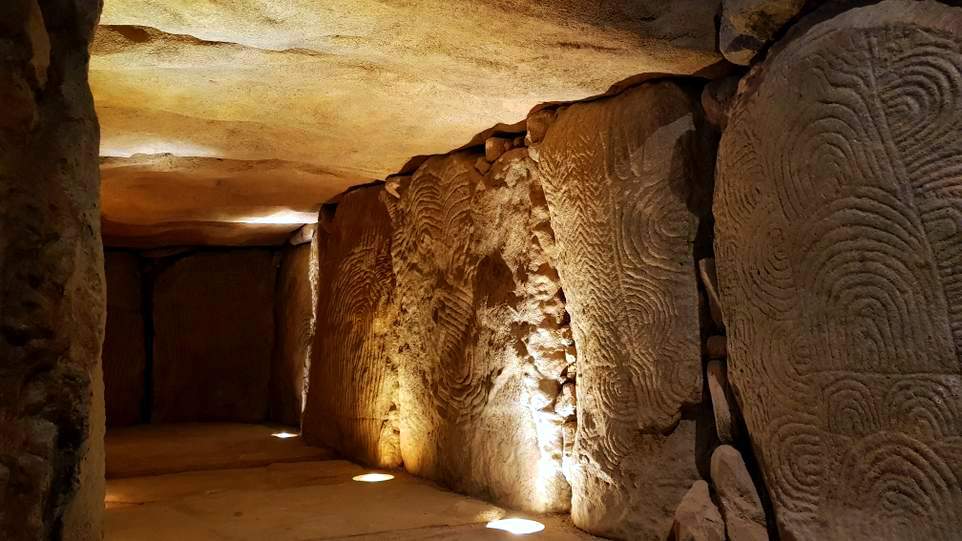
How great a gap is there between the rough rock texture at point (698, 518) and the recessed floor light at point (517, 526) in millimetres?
763

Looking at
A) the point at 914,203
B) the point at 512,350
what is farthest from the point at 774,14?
the point at 512,350

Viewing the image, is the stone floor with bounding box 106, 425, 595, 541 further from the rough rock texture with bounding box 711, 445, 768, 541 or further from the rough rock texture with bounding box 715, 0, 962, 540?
the rough rock texture with bounding box 715, 0, 962, 540

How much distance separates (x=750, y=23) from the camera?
9.39 ft

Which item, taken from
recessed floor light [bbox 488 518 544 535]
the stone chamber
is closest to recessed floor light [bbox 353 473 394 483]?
the stone chamber

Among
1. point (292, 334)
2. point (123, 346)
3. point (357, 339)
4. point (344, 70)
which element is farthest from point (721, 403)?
point (123, 346)

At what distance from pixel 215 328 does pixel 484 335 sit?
569 centimetres

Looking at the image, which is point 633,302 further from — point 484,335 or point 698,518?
point 484,335

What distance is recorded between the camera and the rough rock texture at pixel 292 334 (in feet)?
26.7

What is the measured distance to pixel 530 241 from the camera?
14.1 ft

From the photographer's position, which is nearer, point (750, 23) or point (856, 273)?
point (856, 273)

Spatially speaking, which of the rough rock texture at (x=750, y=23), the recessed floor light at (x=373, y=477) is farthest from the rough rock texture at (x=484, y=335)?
the rough rock texture at (x=750, y=23)

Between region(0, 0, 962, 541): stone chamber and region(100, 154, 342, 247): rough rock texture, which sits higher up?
region(100, 154, 342, 247): rough rock texture

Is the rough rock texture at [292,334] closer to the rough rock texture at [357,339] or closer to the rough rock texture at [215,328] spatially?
the rough rock texture at [215,328]

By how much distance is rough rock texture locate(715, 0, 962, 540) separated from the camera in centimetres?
241
